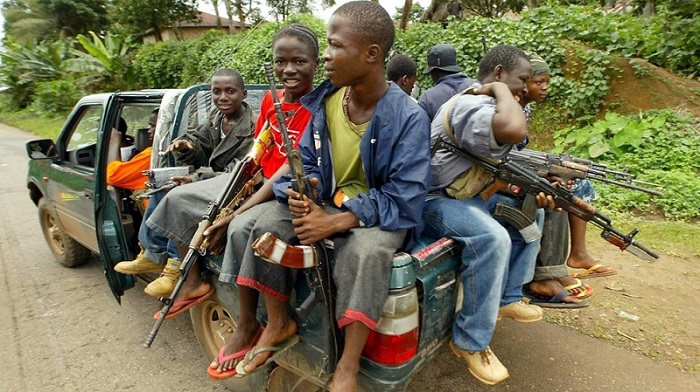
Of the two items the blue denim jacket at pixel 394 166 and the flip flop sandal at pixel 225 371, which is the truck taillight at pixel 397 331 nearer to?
the blue denim jacket at pixel 394 166

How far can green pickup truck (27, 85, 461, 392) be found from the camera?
1.81 m

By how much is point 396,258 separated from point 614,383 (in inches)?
78.3

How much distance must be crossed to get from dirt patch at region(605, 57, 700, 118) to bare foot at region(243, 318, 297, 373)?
6.59 meters

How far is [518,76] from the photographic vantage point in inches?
99.7

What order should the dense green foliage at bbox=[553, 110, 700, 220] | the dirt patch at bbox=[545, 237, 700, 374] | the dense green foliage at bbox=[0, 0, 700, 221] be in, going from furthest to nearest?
1. the dense green foliage at bbox=[0, 0, 700, 221]
2. the dense green foliage at bbox=[553, 110, 700, 220]
3. the dirt patch at bbox=[545, 237, 700, 374]

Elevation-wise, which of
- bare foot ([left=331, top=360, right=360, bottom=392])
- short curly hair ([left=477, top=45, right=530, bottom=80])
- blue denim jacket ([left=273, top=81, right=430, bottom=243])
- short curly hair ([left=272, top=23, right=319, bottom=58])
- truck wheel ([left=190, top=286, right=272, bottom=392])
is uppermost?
short curly hair ([left=272, top=23, right=319, bottom=58])

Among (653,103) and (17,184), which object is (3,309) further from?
(653,103)

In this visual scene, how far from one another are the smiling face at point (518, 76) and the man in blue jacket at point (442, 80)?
47.8 inches

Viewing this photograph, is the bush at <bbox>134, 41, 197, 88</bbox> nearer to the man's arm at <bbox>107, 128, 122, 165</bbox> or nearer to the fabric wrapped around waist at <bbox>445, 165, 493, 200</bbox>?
the man's arm at <bbox>107, 128, 122, 165</bbox>

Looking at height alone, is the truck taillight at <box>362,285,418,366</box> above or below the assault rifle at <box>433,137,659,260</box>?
below

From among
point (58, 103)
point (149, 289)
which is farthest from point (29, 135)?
point (149, 289)

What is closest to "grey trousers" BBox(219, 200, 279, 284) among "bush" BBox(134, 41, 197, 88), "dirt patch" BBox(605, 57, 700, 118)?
"dirt patch" BBox(605, 57, 700, 118)

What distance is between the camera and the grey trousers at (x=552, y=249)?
2.74 meters

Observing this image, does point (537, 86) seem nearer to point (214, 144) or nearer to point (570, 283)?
point (570, 283)
